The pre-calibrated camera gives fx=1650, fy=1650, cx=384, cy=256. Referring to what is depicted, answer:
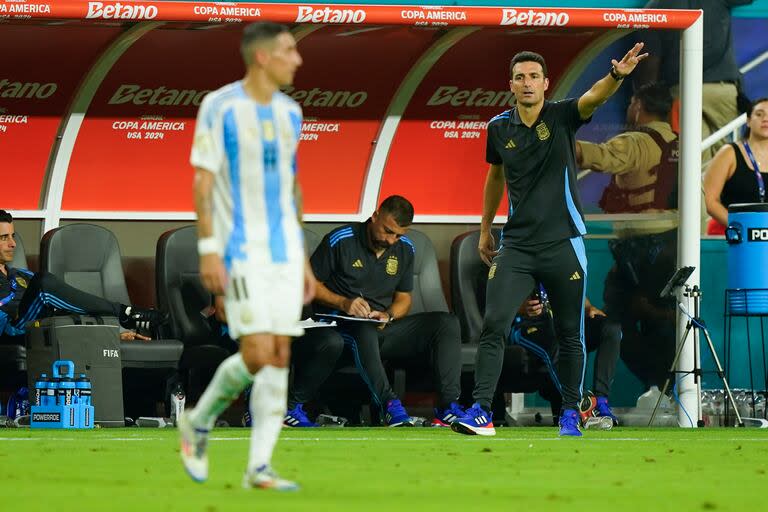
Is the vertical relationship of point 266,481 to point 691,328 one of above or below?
below

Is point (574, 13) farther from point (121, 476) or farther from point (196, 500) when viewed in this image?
point (196, 500)

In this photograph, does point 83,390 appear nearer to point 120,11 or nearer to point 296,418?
point 296,418

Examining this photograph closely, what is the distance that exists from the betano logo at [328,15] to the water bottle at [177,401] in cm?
266

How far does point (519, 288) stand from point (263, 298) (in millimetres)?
3825

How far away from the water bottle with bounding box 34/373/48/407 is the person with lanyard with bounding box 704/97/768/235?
199 inches

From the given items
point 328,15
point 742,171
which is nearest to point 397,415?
point 328,15

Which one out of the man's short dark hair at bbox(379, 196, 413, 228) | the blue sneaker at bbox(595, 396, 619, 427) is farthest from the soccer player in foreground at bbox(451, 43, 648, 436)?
the blue sneaker at bbox(595, 396, 619, 427)

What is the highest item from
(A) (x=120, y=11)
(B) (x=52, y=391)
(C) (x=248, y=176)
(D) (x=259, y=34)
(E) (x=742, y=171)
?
(A) (x=120, y=11)

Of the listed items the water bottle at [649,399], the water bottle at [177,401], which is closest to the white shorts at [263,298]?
the water bottle at [177,401]

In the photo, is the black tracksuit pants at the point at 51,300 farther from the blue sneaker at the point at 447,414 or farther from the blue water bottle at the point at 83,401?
the blue sneaker at the point at 447,414

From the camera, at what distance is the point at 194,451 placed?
579 centimetres

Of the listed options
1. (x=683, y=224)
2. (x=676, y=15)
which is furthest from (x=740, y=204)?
(x=676, y=15)

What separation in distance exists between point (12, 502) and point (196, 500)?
575 millimetres

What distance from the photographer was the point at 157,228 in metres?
12.5
